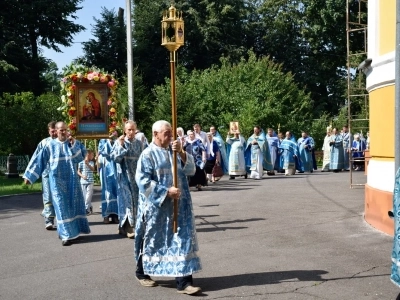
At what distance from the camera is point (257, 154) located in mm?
23625

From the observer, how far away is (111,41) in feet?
146

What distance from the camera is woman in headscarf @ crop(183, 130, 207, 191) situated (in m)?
18.1

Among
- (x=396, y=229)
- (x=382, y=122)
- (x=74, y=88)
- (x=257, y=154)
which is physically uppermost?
(x=74, y=88)

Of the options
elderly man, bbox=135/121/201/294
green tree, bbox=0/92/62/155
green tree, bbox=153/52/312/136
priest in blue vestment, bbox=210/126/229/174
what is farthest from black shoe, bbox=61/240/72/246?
green tree, bbox=0/92/62/155

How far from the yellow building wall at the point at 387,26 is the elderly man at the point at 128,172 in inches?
160

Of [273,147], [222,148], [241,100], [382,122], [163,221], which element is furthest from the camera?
[241,100]

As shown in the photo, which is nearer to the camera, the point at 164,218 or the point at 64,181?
the point at 164,218

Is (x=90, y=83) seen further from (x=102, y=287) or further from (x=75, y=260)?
(x=102, y=287)

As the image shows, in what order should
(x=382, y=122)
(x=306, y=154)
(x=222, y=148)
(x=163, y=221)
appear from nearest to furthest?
1. (x=163, y=221)
2. (x=382, y=122)
3. (x=222, y=148)
4. (x=306, y=154)

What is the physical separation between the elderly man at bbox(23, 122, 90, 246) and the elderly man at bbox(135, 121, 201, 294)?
345 cm

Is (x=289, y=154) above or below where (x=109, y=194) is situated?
above

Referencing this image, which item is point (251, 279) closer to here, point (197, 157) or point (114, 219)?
point (114, 219)

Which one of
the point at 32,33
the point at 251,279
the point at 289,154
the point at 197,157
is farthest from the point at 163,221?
the point at 32,33

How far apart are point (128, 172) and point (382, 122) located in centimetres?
402
